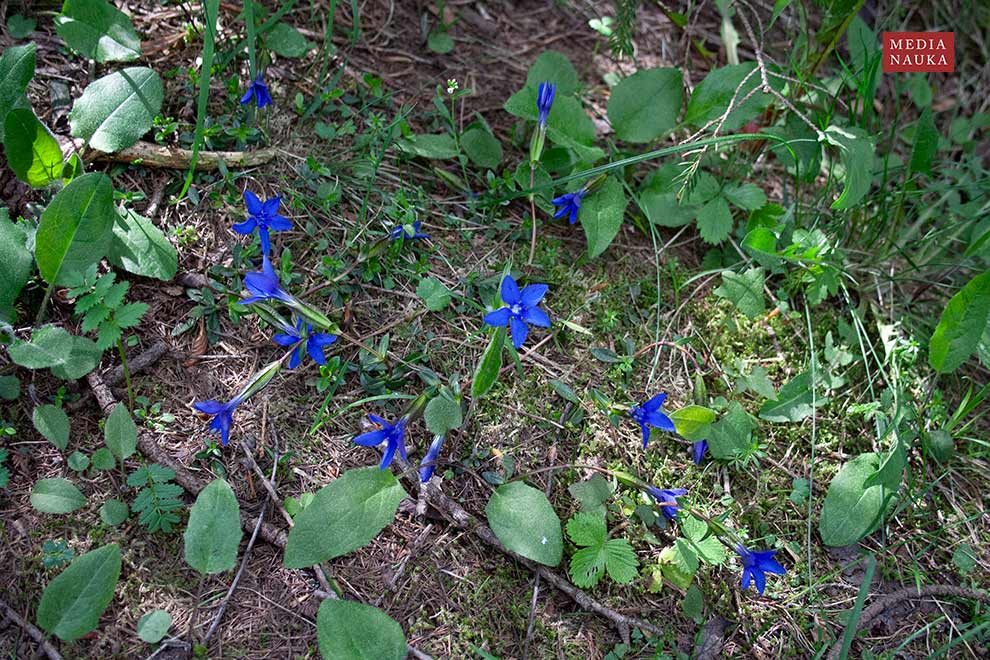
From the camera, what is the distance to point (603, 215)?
2268 millimetres

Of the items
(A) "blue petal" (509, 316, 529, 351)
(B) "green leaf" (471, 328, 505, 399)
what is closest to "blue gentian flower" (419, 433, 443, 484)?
(B) "green leaf" (471, 328, 505, 399)

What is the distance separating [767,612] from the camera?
190 centimetres

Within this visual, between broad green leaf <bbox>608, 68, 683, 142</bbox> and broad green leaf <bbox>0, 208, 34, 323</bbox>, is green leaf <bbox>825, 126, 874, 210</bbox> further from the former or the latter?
broad green leaf <bbox>0, 208, 34, 323</bbox>

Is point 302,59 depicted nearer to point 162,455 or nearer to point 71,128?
point 71,128

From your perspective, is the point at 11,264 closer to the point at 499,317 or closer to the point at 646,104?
the point at 499,317

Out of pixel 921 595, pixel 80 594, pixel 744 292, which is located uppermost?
pixel 744 292

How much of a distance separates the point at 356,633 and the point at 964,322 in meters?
1.85

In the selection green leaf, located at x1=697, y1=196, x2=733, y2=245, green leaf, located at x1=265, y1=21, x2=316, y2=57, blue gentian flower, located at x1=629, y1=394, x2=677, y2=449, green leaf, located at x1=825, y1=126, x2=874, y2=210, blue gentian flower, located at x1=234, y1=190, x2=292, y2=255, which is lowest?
blue gentian flower, located at x1=629, y1=394, x2=677, y2=449

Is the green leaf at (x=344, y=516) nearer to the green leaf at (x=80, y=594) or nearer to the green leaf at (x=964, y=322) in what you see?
the green leaf at (x=80, y=594)

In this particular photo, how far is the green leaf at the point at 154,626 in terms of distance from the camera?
1580mm

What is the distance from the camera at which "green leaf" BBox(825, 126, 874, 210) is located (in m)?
2.16

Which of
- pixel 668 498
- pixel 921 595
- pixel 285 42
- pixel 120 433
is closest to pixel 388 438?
pixel 120 433

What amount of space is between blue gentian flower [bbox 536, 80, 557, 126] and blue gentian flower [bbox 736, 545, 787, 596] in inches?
53.1

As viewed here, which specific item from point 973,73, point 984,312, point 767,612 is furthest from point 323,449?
point 973,73
